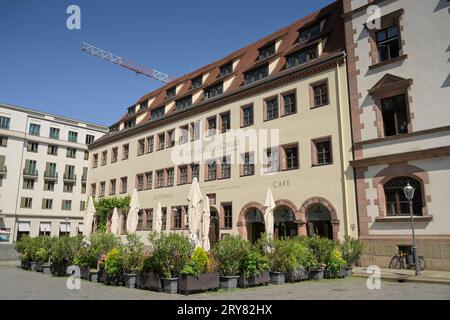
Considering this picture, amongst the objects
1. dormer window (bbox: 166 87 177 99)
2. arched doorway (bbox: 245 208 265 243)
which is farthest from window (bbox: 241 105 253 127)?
dormer window (bbox: 166 87 177 99)

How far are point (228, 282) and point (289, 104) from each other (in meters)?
15.6

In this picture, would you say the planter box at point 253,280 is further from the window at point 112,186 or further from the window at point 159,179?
the window at point 112,186

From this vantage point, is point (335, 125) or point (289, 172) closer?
point (335, 125)

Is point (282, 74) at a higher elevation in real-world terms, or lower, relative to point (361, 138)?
higher

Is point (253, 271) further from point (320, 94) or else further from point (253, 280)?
point (320, 94)

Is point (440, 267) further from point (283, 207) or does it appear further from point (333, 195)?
point (283, 207)

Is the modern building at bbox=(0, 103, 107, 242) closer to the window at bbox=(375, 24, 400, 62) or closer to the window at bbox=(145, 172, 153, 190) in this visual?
the window at bbox=(145, 172, 153, 190)

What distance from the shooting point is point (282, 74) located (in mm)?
25891

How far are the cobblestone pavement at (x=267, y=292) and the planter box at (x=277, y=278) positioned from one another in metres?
0.46

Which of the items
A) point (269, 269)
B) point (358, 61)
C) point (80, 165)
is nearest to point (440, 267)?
point (269, 269)

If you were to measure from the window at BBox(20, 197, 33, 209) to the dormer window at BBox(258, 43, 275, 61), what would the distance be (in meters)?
44.0

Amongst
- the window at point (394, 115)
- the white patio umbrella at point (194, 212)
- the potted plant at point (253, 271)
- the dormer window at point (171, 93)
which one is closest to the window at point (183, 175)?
the dormer window at point (171, 93)
